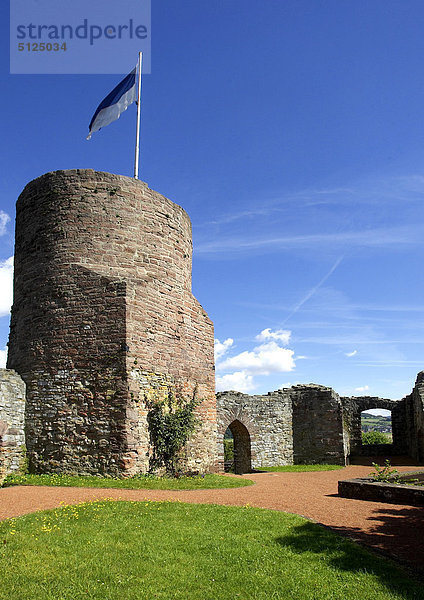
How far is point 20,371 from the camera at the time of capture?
45.6ft

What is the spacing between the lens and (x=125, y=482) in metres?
11.4

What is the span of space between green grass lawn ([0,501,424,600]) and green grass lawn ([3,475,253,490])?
3.38m

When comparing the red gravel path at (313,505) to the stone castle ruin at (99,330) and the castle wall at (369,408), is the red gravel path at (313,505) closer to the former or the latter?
the stone castle ruin at (99,330)

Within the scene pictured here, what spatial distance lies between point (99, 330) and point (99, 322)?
0.76 feet

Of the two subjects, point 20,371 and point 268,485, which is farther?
point 20,371

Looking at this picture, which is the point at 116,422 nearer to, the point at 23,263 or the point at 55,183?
the point at 23,263

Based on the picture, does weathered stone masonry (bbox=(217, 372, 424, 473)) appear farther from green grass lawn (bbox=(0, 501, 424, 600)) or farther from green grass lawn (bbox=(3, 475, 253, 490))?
green grass lawn (bbox=(0, 501, 424, 600))

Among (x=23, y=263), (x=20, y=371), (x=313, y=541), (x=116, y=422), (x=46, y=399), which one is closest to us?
(x=313, y=541)

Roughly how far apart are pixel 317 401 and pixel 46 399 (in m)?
12.6

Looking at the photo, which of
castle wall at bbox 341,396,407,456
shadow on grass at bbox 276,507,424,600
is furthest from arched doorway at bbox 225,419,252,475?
shadow on grass at bbox 276,507,424,600

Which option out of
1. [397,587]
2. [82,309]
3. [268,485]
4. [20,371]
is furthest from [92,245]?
[397,587]

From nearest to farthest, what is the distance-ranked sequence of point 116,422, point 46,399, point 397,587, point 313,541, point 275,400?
point 397,587 < point 313,541 < point 116,422 < point 46,399 < point 275,400

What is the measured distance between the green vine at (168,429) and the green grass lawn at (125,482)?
0.58 m

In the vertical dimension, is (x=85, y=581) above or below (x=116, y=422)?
below
